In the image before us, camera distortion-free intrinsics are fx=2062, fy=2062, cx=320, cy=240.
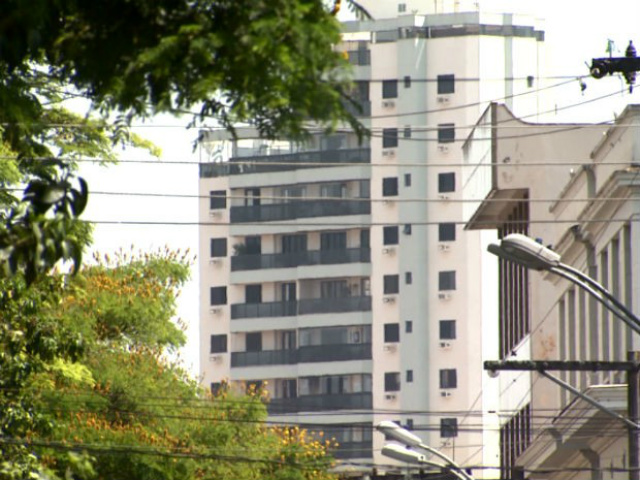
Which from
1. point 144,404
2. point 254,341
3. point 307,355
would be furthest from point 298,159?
point 144,404

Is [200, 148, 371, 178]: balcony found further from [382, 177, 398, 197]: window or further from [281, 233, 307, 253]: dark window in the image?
[281, 233, 307, 253]: dark window

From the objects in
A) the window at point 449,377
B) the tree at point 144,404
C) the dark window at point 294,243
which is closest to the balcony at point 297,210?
the dark window at point 294,243

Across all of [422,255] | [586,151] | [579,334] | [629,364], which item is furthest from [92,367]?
[422,255]

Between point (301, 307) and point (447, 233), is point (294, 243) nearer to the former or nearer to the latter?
point (301, 307)

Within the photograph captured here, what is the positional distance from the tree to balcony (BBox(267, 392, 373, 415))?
64926 mm

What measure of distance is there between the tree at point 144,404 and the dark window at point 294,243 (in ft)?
226

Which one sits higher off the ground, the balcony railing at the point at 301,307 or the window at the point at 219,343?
the balcony railing at the point at 301,307

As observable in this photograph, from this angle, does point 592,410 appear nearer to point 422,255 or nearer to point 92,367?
point 92,367

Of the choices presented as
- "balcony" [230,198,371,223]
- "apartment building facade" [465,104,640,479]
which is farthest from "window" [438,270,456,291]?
"apartment building facade" [465,104,640,479]

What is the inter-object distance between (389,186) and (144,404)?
71646 mm

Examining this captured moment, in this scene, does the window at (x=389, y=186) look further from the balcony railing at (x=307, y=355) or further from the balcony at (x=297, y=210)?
the balcony railing at (x=307, y=355)

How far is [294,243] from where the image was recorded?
11938 cm

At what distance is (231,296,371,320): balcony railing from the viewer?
Result: 381 ft

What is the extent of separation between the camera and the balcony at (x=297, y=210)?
118m
